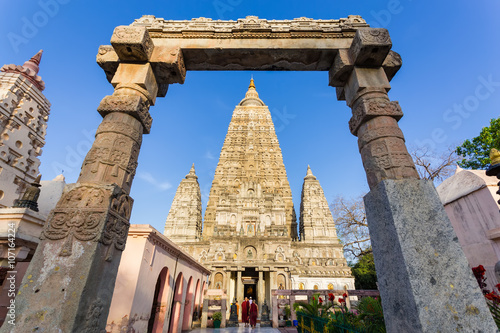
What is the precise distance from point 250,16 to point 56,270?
4.95m

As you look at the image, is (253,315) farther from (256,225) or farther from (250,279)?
(256,225)

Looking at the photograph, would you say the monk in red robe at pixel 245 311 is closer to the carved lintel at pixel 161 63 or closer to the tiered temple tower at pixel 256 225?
the tiered temple tower at pixel 256 225

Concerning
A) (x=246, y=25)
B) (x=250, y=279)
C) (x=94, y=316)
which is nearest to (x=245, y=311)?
(x=250, y=279)

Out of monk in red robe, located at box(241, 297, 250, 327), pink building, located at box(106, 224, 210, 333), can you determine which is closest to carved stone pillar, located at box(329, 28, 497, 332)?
pink building, located at box(106, 224, 210, 333)

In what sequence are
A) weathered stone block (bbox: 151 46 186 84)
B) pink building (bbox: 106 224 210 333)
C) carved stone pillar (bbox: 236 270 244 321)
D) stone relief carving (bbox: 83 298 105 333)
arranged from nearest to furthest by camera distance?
stone relief carving (bbox: 83 298 105 333), weathered stone block (bbox: 151 46 186 84), pink building (bbox: 106 224 210 333), carved stone pillar (bbox: 236 270 244 321)

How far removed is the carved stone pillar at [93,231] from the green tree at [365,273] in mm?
34957

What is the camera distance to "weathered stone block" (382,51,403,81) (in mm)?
3986

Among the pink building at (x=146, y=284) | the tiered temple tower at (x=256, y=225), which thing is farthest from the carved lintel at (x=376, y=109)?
the tiered temple tower at (x=256, y=225)

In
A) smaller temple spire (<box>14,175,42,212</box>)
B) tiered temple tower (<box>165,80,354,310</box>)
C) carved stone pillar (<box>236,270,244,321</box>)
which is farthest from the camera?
tiered temple tower (<box>165,80,354,310</box>)

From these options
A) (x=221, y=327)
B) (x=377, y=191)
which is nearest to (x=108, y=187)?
(x=377, y=191)

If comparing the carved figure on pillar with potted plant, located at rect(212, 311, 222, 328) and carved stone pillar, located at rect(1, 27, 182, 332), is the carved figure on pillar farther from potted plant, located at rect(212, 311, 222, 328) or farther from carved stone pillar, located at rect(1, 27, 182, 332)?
potted plant, located at rect(212, 311, 222, 328)

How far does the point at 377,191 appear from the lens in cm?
303

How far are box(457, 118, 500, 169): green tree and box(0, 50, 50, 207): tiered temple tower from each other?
97.6ft

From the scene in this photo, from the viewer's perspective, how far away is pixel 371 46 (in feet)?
12.0
